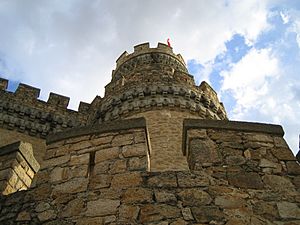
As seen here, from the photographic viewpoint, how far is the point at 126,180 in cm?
389

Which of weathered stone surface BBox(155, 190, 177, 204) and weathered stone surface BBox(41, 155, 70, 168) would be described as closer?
weathered stone surface BBox(155, 190, 177, 204)

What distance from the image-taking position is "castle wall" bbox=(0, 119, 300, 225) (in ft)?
11.6

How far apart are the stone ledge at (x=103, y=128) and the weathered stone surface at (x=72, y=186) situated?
2.33ft

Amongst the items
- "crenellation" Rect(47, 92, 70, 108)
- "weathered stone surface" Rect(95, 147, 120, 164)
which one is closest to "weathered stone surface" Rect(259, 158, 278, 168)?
"weathered stone surface" Rect(95, 147, 120, 164)

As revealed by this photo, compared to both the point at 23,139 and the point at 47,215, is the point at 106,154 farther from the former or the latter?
the point at 23,139

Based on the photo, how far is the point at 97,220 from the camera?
11.7 feet

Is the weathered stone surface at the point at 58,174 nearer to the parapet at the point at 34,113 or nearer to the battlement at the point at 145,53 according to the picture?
the parapet at the point at 34,113

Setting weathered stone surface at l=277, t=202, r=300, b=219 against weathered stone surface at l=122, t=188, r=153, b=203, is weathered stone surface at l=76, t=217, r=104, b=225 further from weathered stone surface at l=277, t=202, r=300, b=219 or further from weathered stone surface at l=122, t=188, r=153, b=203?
weathered stone surface at l=277, t=202, r=300, b=219

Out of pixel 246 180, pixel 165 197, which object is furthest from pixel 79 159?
pixel 246 180

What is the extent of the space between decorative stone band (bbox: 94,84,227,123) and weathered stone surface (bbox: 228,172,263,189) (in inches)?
267

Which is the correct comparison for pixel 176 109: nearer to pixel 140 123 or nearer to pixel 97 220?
pixel 140 123

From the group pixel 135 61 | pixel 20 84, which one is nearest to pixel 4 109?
pixel 20 84

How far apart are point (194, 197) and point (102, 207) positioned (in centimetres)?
93

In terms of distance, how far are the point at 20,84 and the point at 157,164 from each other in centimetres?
842
